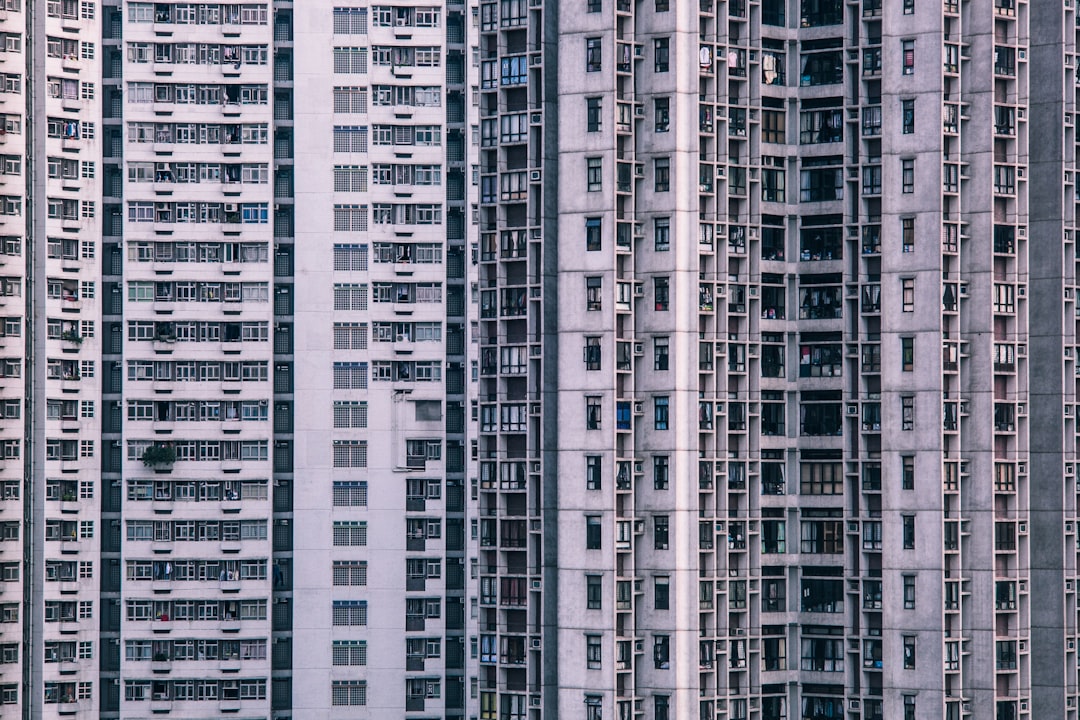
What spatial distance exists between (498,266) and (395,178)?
2298 cm

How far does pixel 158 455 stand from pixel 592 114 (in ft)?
119

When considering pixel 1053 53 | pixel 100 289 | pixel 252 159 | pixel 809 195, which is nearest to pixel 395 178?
pixel 252 159

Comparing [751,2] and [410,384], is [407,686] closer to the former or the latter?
[410,384]

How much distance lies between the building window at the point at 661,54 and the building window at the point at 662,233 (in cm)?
715

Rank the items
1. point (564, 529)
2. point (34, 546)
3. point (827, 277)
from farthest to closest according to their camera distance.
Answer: point (34, 546) → point (827, 277) → point (564, 529)

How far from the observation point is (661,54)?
97312mm

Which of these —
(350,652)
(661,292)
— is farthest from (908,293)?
(350,652)

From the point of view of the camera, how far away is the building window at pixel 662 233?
3799 inches

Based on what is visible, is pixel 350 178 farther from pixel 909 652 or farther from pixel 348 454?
pixel 909 652

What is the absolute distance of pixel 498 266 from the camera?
99750 mm

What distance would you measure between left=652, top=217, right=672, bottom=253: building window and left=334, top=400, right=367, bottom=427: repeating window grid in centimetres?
2887

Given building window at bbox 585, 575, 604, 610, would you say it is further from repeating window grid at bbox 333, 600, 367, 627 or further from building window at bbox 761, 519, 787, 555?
repeating window grid at bbox 333, 600, 367, 627

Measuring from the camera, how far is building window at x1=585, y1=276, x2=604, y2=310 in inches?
3782

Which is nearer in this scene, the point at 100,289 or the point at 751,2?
the point at 751,2
